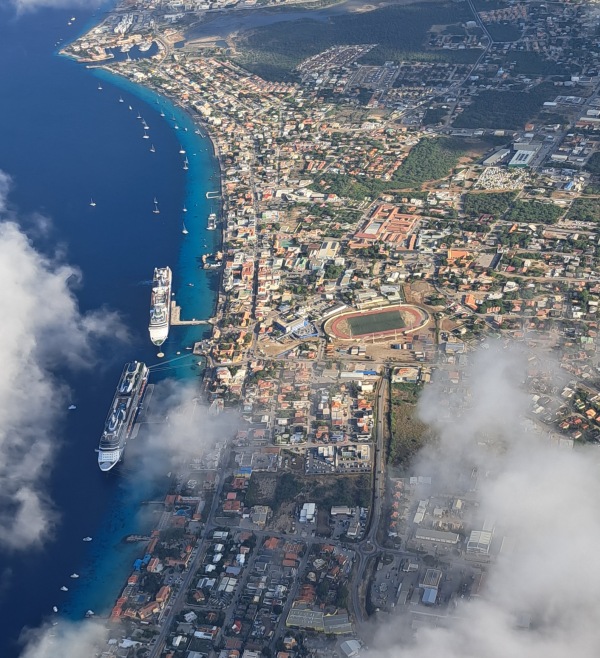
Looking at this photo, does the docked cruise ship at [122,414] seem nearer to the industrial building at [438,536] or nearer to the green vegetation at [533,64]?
the industrial building at [438,536]

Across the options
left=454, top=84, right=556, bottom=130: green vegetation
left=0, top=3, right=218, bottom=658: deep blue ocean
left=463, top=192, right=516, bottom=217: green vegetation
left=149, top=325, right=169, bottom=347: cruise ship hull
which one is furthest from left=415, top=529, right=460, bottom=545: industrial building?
left=454, top=84, right=556, bottom=130: green vegetation

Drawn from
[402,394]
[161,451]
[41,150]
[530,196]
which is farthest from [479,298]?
[41,150]

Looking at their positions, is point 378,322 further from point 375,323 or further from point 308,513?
point 308,513

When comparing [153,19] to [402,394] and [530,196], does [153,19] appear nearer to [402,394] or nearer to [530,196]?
[530,196]

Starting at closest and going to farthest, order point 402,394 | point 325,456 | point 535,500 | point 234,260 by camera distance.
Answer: point 535,500, point 325,456, point 402,394, point 234,260

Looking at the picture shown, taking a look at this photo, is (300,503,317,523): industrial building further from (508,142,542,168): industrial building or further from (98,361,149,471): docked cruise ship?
(508,142,542,168): industrial building

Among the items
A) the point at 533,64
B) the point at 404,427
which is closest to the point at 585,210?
the point at 404,427
